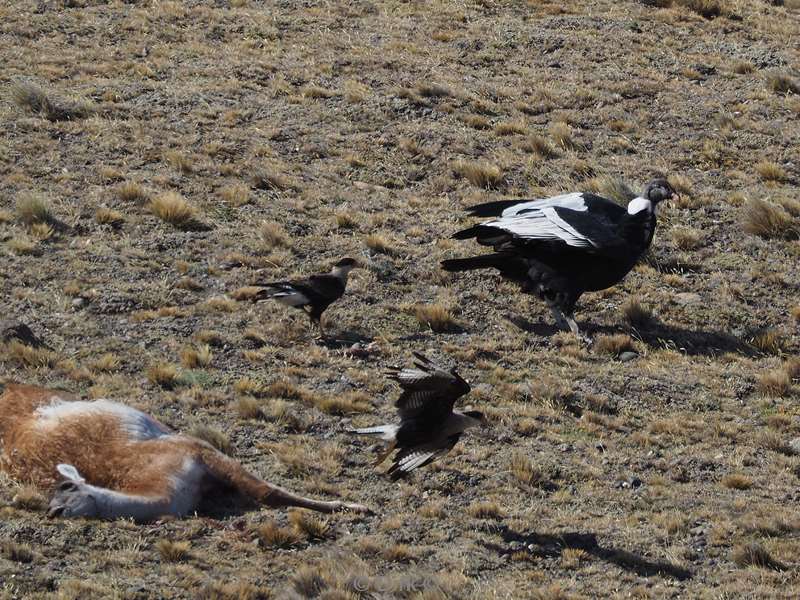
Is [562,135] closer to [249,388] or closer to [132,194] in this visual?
[132,194]

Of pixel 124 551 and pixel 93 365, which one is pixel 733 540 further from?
pixel 93 365

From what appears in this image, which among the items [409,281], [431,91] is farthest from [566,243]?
[431,91]

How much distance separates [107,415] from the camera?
8375 mm

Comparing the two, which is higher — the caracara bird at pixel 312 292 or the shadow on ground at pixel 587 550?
the caracara bird at pixel 312 292

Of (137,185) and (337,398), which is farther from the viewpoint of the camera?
(137,185)

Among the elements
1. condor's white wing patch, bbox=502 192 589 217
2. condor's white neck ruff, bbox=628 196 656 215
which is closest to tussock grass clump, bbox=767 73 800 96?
condor's white neck ruff, bbox=628 196 656 215

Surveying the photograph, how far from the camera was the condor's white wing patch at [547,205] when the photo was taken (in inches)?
516

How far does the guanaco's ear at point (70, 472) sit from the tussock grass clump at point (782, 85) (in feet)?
50.2

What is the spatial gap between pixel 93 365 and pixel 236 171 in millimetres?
Result: 5821

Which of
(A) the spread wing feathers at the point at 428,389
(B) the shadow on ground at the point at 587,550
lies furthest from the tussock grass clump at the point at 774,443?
(A) the spread wing feathers at the point at 428,389

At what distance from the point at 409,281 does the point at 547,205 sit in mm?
1769

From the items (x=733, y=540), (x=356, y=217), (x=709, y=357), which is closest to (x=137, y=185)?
(x=356, y=217)

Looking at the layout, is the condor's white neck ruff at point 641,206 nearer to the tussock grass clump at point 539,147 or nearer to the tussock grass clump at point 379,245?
the tussock grass clump at point 379,245

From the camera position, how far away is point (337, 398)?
416 inches
